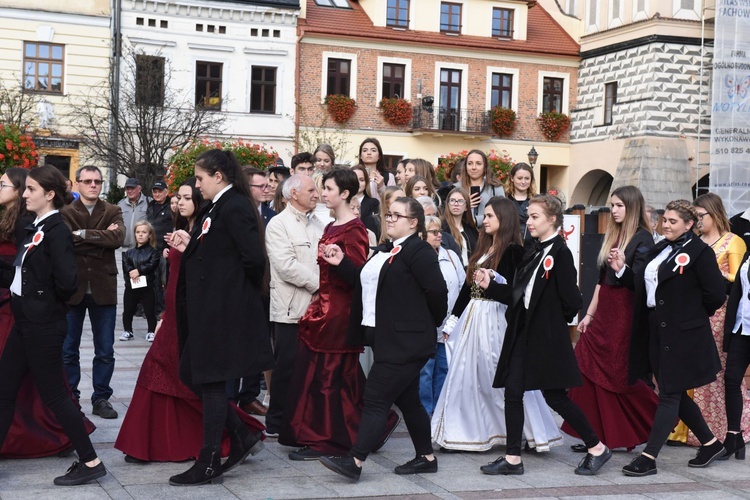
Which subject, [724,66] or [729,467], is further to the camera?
[724,66]

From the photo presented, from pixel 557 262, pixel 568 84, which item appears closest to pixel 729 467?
pixel 557 262

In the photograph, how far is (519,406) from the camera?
705 centimetres

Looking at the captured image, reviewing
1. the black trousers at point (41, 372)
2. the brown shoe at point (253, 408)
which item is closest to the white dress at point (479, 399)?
the brown shoe at point (253, 408)

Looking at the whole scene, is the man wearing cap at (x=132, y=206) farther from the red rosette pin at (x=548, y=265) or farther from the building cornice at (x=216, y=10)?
the building cornice at (x=216, y=10)

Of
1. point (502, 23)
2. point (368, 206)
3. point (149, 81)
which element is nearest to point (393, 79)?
point (502, 23)

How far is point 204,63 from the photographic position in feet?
116

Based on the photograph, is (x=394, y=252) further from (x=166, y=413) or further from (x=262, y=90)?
(x=262, y=90)

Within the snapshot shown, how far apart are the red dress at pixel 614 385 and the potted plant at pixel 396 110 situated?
29061 millimetres

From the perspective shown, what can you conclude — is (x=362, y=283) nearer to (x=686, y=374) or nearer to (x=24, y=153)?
(x=686, y=374)

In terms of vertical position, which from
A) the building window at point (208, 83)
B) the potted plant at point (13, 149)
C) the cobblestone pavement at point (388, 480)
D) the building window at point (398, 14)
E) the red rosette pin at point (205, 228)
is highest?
the building window at point (398, 14)

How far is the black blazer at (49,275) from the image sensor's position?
21.2ft

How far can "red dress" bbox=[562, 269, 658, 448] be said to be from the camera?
25.9ft

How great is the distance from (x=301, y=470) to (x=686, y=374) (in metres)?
2.68

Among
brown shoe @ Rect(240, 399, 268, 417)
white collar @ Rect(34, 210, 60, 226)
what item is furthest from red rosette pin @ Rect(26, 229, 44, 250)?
brown shoe @ Rect(240, 399, 268, 417)
